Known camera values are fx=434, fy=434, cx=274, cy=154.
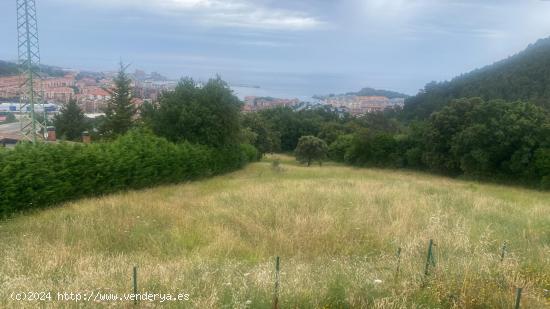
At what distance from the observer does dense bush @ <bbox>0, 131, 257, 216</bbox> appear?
1195 cm

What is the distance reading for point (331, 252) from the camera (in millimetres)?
→ 7551

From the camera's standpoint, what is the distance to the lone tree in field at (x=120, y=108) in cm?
4091

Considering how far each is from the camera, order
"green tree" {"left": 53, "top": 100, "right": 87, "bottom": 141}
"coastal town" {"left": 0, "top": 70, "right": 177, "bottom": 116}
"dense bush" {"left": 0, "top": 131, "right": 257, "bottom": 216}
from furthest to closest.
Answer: "green tree" {"left": 53, "top": 100, "right": 87, "bottom": 141}, "coastal town" {"left": 0, "top": 70, "right": 177, "bottom": 116}, "dense bush" {"left": 0, "top": 131, "right": 257, "bottom": 216}

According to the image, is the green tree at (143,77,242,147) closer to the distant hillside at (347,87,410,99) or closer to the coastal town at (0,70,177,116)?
the coastal town at (0,70,177,116)

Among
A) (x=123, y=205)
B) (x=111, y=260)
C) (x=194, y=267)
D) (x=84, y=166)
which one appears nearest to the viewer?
(x=194, y=267)

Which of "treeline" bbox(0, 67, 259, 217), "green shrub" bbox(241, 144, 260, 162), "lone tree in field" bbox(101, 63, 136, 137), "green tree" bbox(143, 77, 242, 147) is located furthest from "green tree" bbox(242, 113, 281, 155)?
"green tree" bbox(143, 77, 242, 147)

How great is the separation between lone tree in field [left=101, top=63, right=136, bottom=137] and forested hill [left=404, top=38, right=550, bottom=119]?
38942mm

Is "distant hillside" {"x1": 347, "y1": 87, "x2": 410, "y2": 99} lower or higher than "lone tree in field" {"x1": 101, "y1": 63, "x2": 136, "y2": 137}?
higher

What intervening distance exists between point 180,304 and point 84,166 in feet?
40.6

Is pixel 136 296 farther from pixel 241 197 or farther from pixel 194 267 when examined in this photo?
pixel 241 197

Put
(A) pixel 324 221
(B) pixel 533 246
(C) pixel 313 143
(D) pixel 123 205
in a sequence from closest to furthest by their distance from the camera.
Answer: (B) pixel 533 246 < (A) pixel 324 221 < (D) pixel 123 205 < (C) pixel 313 143

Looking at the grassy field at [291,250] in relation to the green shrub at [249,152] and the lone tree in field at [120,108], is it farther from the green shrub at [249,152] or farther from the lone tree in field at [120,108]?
the lone tree in field at [120,108]

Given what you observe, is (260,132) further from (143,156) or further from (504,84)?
(143,156)

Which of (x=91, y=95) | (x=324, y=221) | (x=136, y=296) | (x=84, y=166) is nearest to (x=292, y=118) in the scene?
(x=91, y=95)
